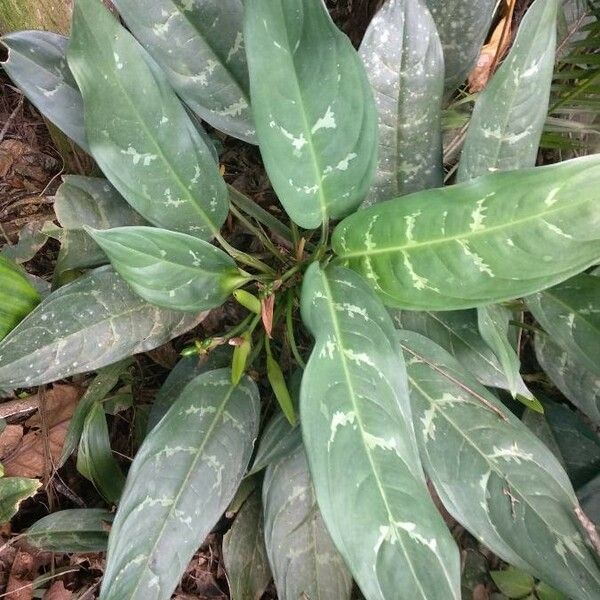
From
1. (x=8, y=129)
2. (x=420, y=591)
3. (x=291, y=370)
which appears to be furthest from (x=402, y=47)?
(x=8, y=129)

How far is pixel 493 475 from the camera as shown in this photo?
29.7 inches

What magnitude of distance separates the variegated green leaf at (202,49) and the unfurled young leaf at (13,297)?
335 mm

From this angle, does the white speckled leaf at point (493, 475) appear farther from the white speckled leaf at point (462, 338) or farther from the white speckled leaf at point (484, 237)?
the white speckled leaf at point (484, 237)

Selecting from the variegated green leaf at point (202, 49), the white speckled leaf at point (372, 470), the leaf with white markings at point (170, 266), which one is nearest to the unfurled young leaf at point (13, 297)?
the leaf with white markings at point (170, 266)

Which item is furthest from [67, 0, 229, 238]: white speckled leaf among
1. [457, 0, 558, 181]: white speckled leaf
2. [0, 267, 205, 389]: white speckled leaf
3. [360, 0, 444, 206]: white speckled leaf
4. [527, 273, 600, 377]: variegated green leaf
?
[527, 273, 600, 377]: variegated green leaf

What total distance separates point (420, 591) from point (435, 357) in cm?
34

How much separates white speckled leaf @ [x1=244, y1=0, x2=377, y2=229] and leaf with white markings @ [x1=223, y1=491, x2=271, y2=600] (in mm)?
552

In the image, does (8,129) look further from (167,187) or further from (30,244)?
(167,187)

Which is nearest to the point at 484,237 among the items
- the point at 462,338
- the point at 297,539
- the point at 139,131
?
the point at 462,338

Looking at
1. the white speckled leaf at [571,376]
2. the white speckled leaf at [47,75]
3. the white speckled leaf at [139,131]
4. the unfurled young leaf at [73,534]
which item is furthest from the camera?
the unfurled young leaf at [73,534]

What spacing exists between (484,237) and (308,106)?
0.24 m

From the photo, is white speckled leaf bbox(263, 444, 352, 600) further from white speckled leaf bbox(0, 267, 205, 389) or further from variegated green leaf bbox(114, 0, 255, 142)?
variegated green leaf bbox(114, 0, 255, 142)

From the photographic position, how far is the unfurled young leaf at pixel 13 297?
76 centimetres

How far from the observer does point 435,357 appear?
2.58ft
